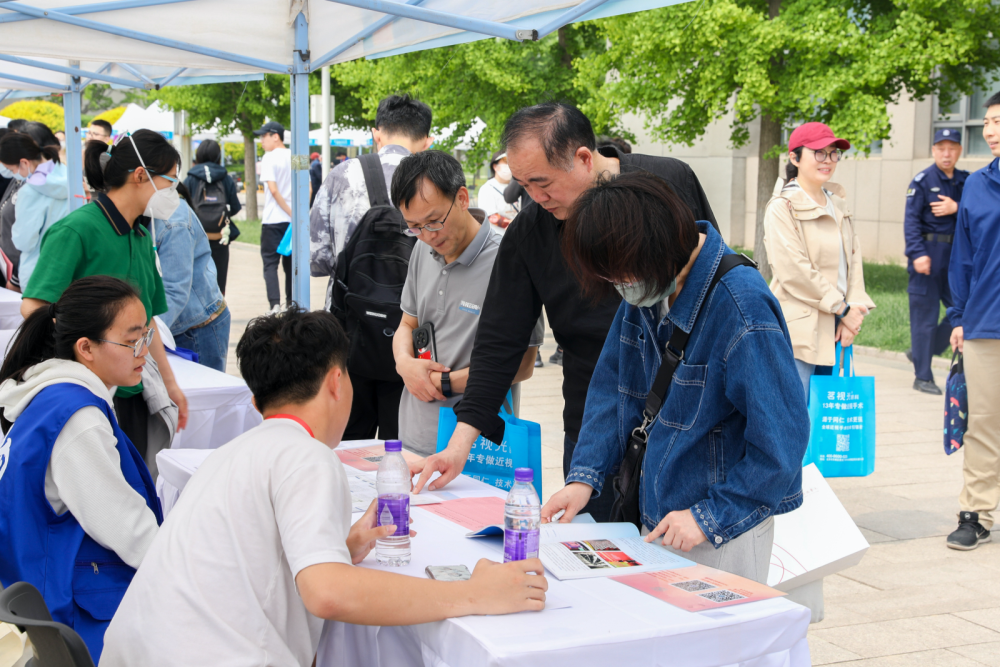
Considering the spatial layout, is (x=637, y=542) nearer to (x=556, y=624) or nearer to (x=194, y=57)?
(x=556, y=624)

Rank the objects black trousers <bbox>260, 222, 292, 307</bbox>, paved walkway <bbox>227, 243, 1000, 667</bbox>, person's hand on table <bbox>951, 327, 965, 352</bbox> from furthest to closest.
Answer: black trousers <bbox>260, 222, 292, 307</bbox>
person's hand on table <bbox>951, 327, 965, 352</bbox>
paved walkway <bbox>227, 243, 1000, 667</bbox>

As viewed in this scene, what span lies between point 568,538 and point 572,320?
862mm

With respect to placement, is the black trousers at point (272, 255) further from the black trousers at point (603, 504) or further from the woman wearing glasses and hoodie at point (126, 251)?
the black trousers at point (603, 504)

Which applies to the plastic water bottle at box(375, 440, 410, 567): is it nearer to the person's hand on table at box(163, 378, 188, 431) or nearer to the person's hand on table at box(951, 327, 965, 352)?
the person's hand on table at box(163, 378, 188, 431)

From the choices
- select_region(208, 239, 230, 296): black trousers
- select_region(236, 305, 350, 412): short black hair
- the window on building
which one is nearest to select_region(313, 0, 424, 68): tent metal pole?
select_region(236, 305, 350, 412): short black hair

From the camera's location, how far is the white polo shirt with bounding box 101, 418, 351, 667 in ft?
6.15

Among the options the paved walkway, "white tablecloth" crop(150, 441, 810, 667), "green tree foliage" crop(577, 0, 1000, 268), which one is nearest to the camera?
"white tablecloth" crop(150, 441, 810, 667)

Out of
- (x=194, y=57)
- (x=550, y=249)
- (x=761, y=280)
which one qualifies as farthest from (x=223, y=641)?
(x=194, y=57)

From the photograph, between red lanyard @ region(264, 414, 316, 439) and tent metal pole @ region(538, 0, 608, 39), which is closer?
red lanyard @ region(264, 414, 316, 439)

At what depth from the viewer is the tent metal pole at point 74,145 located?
7676 millimetres

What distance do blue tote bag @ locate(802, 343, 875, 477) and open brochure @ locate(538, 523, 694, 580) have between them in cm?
255

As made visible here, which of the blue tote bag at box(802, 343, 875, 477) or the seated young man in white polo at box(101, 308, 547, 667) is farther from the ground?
the seated young man in white polo at box(101, 308, 547, 667)

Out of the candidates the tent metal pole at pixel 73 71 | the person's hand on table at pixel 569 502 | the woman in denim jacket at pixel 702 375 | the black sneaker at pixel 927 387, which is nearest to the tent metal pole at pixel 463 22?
the woman in denim jacket at pixel 702 375

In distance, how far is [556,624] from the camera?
6.08 ft
